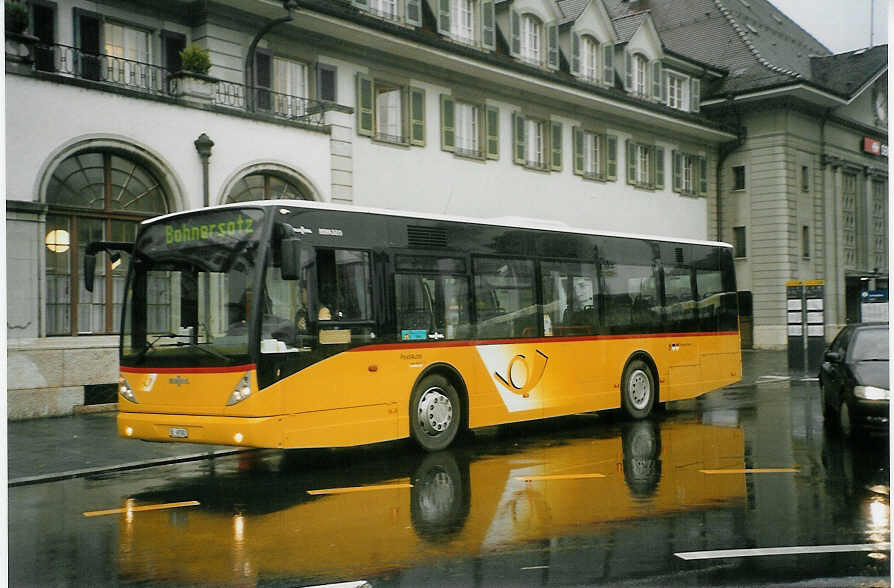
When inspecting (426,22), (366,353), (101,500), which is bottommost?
(101,500)

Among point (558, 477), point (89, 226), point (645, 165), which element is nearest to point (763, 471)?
point (558, 477)

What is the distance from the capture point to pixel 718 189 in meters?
38.3

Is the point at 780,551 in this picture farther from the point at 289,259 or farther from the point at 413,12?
the point at 413,12

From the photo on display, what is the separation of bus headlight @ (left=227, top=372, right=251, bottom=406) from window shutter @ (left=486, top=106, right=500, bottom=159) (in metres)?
18.2

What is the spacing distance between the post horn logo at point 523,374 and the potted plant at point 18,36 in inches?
352

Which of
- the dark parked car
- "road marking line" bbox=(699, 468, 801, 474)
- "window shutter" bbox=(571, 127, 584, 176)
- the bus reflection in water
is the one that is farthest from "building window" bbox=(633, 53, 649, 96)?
"road marking line" bbox=(699, 468, 801, 474)

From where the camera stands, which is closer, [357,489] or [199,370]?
[357,489]

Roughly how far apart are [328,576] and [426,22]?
844 inches

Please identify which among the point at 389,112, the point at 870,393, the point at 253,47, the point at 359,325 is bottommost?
the point at 870,393

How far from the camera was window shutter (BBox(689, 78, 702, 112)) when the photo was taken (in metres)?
37.4

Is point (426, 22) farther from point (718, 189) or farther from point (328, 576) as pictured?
point (328, 576)

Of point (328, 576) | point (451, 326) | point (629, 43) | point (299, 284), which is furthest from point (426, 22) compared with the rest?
point (328, 576)

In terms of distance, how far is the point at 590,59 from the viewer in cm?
3294

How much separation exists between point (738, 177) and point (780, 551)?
32.7 m
